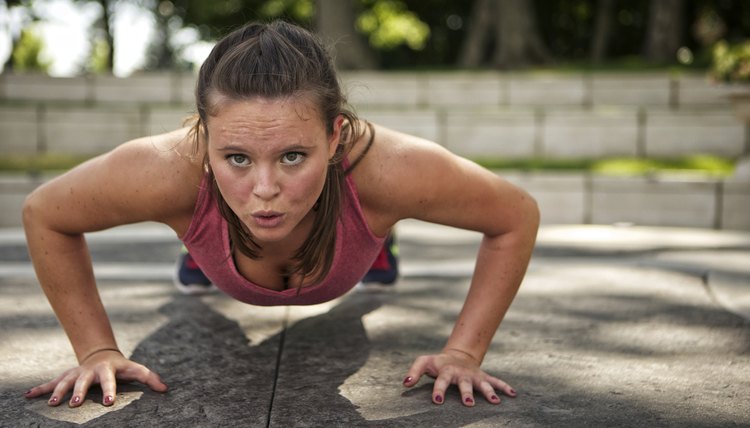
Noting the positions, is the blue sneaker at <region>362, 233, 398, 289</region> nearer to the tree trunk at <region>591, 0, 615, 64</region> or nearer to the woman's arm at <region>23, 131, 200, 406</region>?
the woman's arm at <region>23, 131, 200, 406</region>

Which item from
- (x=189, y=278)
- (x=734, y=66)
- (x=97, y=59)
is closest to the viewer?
(x=189, y=278)

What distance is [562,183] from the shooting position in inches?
243

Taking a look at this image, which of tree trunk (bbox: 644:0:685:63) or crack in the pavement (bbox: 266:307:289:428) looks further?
tree trunk (bbox: 644:0:685:63)

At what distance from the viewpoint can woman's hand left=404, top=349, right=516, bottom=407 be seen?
2045 millimetres

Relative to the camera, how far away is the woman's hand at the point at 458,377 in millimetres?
2045

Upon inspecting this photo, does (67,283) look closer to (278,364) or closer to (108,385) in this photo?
(108,385)

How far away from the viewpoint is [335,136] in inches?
78.7

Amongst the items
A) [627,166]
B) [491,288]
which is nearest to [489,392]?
[491,288]

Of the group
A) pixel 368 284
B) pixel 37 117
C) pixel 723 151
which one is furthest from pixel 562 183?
pixel 37 117

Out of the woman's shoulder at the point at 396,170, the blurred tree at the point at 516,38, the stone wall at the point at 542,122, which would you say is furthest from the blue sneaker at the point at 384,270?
the blurred tree at the point at 516,38

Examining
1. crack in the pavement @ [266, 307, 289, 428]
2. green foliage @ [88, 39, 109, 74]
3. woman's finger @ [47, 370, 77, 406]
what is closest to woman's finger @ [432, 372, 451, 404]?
crack in the pavement @ [266, 307, 289, 428]

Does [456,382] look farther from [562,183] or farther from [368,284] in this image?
[562,183]

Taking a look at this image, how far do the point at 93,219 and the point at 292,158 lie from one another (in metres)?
0.67

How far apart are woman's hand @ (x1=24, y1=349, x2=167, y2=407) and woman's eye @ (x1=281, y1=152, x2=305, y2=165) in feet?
2.31
